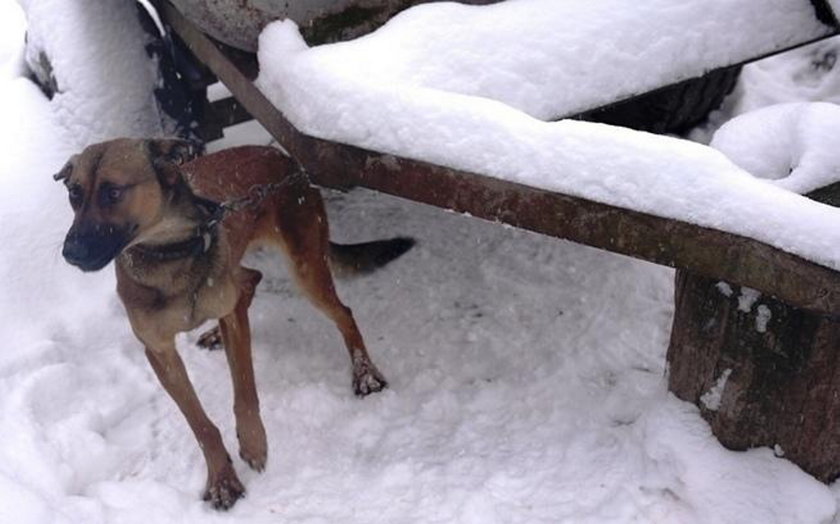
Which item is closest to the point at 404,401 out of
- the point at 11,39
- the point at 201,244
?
the point at 201,244

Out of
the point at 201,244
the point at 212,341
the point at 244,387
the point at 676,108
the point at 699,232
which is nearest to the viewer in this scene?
the point at 699,232

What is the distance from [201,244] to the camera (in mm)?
2422

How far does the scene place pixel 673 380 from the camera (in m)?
A: 2.63

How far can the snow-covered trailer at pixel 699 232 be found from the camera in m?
1.89

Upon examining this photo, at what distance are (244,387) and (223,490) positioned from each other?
32cm

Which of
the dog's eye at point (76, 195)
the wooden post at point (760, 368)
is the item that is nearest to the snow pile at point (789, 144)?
the wooden post at point (760, 368)

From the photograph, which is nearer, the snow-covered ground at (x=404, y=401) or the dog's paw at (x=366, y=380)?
the snow-covered ground at (x=404, y=401)

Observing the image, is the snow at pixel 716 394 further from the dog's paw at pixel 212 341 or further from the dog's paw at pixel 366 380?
the dog's paw at pixel 212 341

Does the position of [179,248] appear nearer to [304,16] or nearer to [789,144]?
[304,16]

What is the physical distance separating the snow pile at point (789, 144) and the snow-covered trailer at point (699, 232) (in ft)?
1.05

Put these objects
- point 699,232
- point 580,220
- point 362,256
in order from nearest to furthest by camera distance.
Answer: point 699,232
point 580,220
point 362,256

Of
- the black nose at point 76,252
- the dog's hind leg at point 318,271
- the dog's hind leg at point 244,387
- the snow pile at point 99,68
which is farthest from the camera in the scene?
the snow pile at point 99,68

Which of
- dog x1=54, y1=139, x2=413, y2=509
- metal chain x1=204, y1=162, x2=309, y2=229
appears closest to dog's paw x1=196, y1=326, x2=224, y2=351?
dog x1=54, y1=139, x2=413, y2=509

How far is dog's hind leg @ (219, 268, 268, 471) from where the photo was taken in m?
2.65
